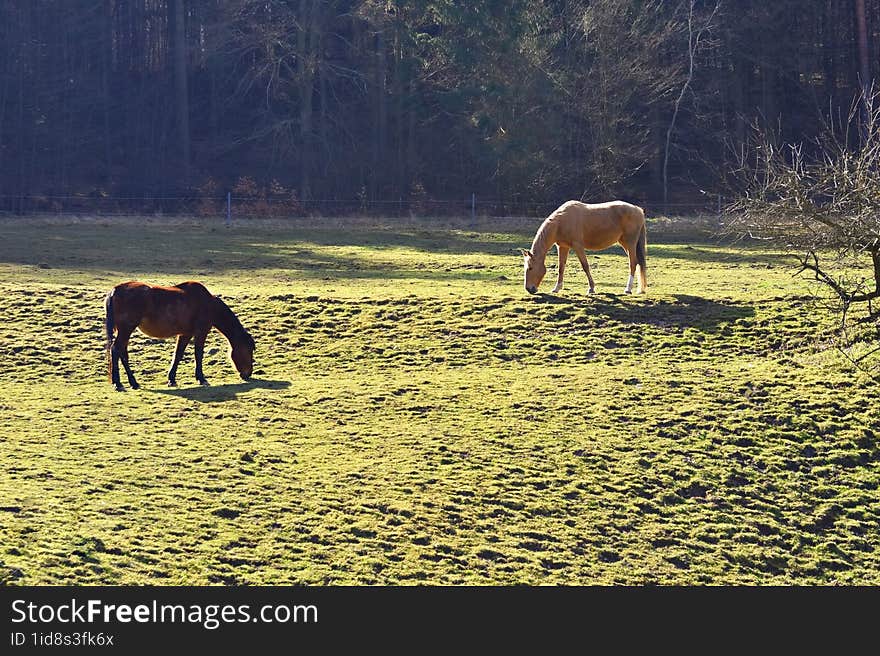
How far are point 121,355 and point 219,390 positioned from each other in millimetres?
1410

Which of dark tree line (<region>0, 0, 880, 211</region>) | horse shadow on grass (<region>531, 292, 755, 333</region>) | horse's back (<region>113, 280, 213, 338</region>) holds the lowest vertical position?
horse shadow on grass (<region>531, 292, 755, 333</region>)

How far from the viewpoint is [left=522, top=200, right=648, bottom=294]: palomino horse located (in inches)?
835

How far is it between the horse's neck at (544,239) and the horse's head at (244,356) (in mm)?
6726

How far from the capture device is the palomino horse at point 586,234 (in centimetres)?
2122

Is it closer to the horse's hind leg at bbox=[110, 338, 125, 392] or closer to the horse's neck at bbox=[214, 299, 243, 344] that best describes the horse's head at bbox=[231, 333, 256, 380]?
the horse's neck at bbox=[214, 299, 243, 344]

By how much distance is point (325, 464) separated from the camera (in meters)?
12.8

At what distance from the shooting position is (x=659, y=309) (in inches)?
777

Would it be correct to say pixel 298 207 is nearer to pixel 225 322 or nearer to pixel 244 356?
pixel 244 356

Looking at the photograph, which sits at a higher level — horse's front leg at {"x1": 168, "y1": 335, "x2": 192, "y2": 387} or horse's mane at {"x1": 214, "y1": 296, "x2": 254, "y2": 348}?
horse's mane at {"x1": 214, "y1": 296, "x2": 254, "y2": 348}

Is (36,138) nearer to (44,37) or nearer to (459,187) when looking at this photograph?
(44,37)

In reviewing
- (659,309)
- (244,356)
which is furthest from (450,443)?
(659,309)

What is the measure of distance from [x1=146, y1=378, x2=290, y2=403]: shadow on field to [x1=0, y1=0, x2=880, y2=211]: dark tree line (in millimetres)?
29049

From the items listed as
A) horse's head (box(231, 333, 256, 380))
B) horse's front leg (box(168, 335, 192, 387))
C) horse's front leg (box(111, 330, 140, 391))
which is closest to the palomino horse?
horse's head (box(231, 333, 256, 380))

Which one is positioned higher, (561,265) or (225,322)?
(561,265)
